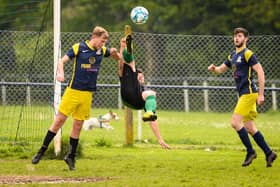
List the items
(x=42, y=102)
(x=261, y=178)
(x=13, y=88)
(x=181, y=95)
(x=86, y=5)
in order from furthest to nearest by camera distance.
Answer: (x=86, y=5)
(x=181, y=95)
(x=13, y=88)
(x=42, y=102)
(x=261, y=178)

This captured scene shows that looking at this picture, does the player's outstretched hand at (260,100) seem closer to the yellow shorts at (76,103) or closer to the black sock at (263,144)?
the black sock at (263,144)

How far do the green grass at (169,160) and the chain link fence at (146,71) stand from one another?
589mm

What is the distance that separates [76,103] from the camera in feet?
38.5

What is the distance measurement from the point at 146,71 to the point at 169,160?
18.6 ft

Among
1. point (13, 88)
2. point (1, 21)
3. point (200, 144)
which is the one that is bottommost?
point (200, 144)

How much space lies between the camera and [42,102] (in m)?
15.7

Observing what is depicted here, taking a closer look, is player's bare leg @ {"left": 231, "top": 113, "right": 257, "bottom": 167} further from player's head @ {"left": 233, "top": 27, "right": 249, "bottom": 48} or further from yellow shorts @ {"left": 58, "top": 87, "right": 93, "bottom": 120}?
yellow shorts @ {"left": 58, "top": 87, "right": 93, "bottom": 120}

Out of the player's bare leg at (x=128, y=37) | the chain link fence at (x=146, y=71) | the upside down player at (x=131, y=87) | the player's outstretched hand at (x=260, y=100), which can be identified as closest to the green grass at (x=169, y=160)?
the chain link fence at (x=146, y=71)

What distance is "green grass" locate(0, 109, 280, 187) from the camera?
1088 centimetres

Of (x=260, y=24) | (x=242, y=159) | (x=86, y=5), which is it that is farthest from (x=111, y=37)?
(x=86, y=5)

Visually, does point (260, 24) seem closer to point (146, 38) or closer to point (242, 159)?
point (146, 38)

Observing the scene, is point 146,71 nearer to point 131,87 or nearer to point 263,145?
point 131,87

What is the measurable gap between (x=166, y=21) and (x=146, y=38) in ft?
68.0

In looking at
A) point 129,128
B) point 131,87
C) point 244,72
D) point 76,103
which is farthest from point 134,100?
point 129,128
